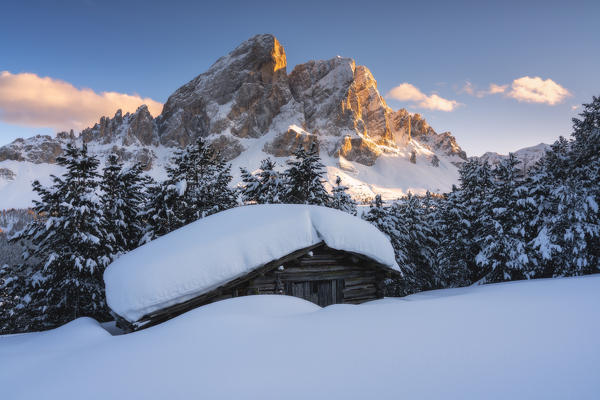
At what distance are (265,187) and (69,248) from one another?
13.2m

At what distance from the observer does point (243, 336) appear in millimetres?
4090

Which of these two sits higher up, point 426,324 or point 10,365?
point 426,324

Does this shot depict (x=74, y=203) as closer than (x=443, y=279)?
Yes

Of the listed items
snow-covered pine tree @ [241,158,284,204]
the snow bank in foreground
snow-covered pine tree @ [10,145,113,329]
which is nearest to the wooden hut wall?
the snow bank in foreground

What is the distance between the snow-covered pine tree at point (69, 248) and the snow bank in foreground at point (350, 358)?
411 inches

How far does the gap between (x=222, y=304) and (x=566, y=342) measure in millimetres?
5270

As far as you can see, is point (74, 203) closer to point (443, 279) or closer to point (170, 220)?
point (170, 220)

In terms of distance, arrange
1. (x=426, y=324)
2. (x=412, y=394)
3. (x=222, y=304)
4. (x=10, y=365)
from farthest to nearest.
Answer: (x=222, y=304) → (x=10, y=365) → (x=426, y=324) → (x=412, y=394)

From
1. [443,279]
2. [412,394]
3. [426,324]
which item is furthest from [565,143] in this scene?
[412,394]

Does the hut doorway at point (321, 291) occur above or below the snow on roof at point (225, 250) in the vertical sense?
below

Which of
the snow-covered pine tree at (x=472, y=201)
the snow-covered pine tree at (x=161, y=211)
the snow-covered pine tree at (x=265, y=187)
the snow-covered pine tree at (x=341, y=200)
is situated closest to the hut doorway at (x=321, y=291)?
the snow-covered pine tree at (x=161, y=211)

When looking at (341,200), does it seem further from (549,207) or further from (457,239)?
(549,207)

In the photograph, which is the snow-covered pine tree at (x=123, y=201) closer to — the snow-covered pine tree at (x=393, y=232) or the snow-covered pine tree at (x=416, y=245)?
the snow-covered pine tree at (x=393, y=232)

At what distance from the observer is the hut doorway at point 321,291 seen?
9969 millimetres
